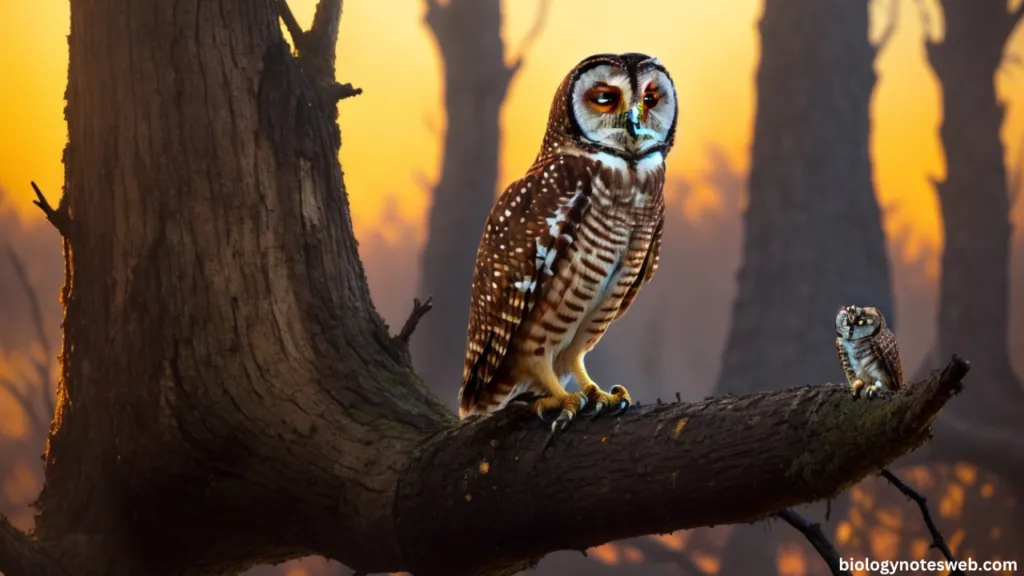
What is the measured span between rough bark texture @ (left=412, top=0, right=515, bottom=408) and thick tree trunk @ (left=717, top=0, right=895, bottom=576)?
105 centimetres

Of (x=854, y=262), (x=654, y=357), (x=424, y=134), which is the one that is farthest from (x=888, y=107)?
(x=424, y=134)

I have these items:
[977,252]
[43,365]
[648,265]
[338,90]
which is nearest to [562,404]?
[648,265]

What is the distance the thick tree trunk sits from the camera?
407 cm

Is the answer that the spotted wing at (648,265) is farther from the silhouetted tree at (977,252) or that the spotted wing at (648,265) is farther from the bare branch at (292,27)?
the silhouetted tree at (977,252)

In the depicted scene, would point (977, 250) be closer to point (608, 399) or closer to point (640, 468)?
point (608, 399)

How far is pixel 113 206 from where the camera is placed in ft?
6.41

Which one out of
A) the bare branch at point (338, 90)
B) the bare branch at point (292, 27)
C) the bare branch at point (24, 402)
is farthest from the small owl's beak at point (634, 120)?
the bare branch at point (24, 402)

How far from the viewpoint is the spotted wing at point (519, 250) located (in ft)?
5.39

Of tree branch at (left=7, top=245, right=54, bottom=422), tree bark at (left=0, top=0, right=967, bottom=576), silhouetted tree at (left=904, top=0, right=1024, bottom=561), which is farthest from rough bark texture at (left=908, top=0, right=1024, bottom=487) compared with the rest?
tree branch at (left=7, top=245, right=54, bottom=422)

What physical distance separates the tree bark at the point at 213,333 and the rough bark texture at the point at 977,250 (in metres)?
2.88

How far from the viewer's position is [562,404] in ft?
5.25

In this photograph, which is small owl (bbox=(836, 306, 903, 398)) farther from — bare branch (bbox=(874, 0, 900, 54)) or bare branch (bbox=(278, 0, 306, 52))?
bare branch (bbox=(874, 0, 900, 54))

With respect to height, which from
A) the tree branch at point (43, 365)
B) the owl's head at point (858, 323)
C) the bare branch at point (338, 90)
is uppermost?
the bare branch at point (338, 90)

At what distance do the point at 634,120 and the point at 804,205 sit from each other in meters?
2.72
